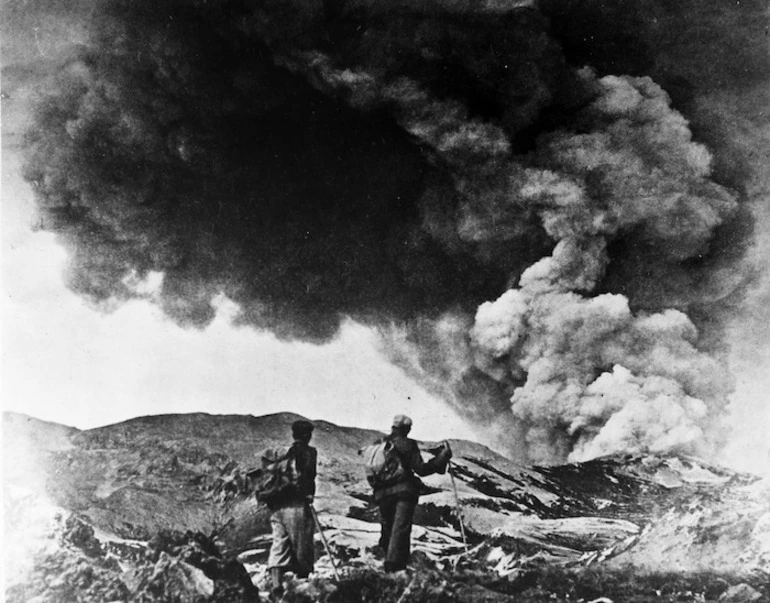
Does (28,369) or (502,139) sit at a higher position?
(502,139)

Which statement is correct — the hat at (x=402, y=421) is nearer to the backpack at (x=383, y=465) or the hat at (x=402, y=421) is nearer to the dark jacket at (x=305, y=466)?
the backpack at (x=383, y=465)

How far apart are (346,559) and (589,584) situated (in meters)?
1.87

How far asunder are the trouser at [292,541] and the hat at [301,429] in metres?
0.59

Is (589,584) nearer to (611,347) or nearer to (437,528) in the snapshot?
(437,528)

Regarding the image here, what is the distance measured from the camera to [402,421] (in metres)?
7.48

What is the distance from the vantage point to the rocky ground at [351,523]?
23.1ft

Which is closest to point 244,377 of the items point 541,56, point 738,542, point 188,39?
point 188,39

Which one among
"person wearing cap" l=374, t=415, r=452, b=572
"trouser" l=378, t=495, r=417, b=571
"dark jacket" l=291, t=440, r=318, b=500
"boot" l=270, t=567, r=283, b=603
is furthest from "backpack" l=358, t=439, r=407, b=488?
"boot" l=270, t=567, r=283, b=603

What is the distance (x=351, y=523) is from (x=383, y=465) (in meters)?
0.51

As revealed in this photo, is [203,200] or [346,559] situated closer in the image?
[346,559]

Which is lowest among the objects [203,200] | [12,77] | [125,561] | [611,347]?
[125,561]

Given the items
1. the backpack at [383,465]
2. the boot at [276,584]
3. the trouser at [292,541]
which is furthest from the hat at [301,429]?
the boot at [276,584]

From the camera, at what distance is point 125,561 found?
705 centimetres

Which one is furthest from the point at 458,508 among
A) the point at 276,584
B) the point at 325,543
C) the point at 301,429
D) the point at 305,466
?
the point at 276,584
